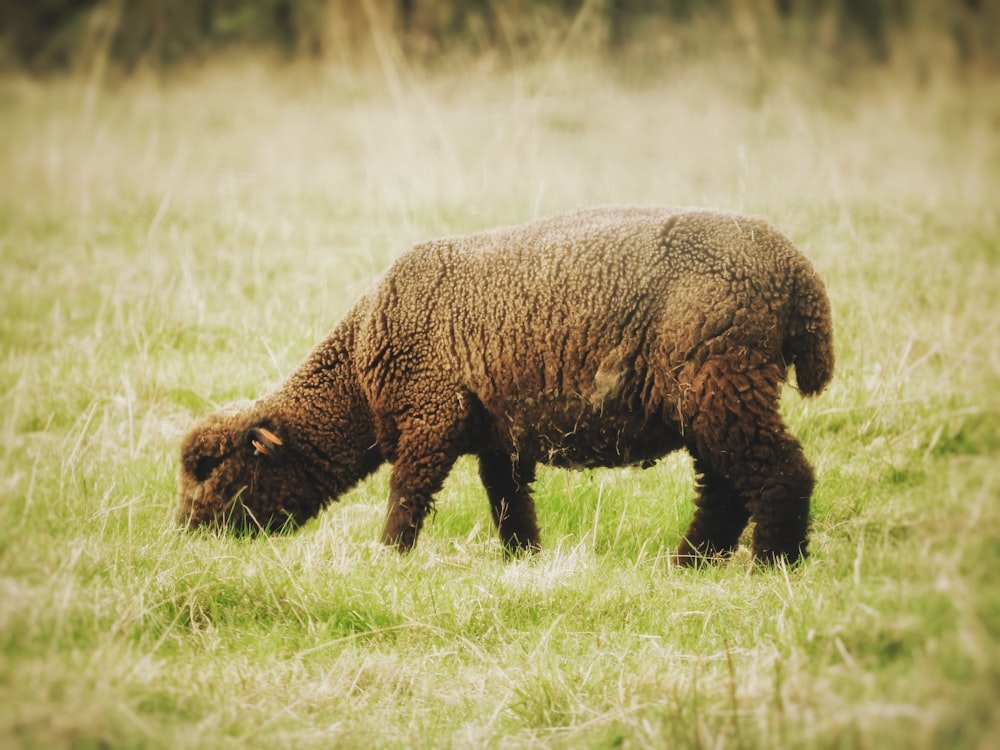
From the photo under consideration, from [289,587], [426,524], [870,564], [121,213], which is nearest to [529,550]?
[426,524]

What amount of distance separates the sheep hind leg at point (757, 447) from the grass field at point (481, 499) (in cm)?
19

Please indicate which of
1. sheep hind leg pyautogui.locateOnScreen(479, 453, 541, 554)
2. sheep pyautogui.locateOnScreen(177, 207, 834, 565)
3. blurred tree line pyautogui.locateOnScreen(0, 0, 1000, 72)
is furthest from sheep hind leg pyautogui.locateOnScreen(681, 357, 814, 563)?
blurred tree line pyautogui.locateOnScreen(0, 0, 1000, 72)

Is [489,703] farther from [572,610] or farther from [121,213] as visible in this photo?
[121,213]

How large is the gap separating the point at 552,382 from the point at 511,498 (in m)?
0.80

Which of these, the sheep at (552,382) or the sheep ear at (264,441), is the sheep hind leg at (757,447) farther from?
the sheep ear at (264,441)

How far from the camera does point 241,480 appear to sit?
4969 mm

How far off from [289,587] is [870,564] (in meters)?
2.19

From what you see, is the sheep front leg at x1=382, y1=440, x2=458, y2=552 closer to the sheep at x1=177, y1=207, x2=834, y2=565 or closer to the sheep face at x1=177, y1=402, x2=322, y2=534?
the sheep at x1=177, y1=207, x2=834, y2=565

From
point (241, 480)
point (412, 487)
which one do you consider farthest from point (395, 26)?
point (412, 487)

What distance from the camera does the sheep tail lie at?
4.25 m

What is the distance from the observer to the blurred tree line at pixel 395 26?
13.8m

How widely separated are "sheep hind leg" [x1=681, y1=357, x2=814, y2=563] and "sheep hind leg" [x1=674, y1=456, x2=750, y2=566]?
1.14ft

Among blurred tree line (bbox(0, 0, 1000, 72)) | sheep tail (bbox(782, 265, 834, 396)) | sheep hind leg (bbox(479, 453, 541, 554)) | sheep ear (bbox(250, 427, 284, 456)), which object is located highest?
blurred tree line (bbox(0, 0, 1000, 72))

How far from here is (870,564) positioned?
3.17 metres
